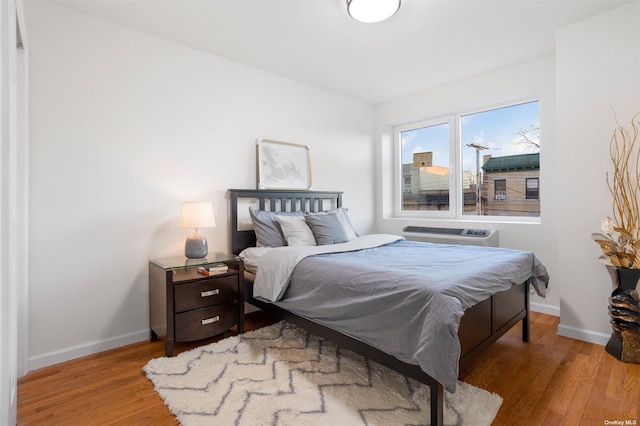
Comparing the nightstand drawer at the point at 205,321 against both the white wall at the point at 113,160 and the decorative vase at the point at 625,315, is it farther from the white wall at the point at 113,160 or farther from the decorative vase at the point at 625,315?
the decorative vase at the point at 625,315

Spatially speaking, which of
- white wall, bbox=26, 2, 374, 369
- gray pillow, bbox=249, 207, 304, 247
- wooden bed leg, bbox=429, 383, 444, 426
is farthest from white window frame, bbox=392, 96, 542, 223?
wooden bed leg, bbox=429, 383, 444, 426

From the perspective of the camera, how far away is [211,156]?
3029mm

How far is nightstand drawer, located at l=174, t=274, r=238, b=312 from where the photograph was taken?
233cm

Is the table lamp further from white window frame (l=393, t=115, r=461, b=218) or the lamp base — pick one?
white window frame (l=393, t=115, r=461, b=218)

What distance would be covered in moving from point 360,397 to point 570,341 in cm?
192

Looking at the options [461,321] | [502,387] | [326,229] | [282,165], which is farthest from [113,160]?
[502,387]

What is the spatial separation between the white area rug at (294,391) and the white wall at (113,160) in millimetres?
759

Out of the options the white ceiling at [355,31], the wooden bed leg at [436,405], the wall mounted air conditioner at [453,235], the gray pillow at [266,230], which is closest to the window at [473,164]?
the wall mounted air conditioner at [453,235]

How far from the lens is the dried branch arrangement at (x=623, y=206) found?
2225 mm

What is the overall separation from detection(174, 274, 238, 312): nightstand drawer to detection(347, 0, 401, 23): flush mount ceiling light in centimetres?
215

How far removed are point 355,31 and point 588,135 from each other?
2017mm

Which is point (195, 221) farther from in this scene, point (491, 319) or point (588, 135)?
point (588, 135)

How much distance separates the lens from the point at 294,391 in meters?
1.83

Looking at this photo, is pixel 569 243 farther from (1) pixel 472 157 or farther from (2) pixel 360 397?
(2) pixel 360 397
